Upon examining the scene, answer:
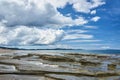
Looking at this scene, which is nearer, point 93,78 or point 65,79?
point 65,79

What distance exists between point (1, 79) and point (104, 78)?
6.47 metres

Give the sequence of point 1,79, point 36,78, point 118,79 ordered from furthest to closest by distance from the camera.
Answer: point 118,79 → point 36,78 → point 1,79

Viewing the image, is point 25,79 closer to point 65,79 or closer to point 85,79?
point 65,79

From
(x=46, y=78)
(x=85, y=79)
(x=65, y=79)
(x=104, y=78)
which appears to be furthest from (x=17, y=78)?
(x=104, y=78)

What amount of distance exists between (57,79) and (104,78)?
3314mm

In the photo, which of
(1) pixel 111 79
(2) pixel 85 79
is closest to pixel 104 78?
(1) pixel 111 79

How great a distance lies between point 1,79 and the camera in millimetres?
13656

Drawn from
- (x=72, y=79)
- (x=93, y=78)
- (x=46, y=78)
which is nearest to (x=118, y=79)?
(x=93, y=78)

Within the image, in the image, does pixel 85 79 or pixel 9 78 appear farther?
pixel 85 79

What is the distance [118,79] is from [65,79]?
3354 mm

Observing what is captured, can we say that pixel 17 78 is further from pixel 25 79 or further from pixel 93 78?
pixel 93 78

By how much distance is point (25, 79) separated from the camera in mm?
13891

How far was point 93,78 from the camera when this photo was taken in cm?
1593

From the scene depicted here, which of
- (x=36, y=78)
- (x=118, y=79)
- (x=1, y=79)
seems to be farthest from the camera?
(x=118, y=79)
